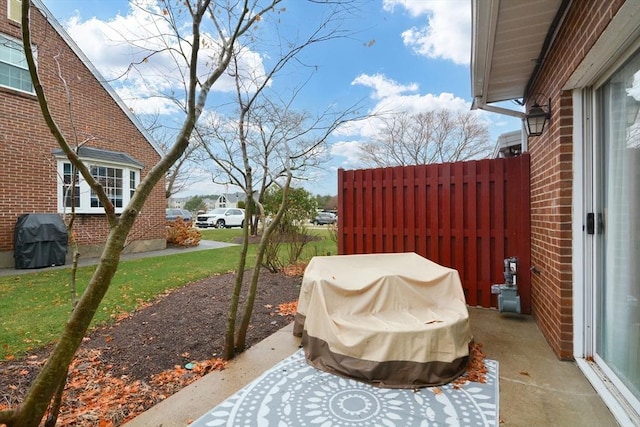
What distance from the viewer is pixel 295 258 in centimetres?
770

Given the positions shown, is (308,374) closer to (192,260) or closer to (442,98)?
(192,260)

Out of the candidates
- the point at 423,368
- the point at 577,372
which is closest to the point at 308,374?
the point at 423,368

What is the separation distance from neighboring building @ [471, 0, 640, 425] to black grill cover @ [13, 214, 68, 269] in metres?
9.24

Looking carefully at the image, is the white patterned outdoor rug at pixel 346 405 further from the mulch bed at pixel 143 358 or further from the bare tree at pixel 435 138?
the bare tree at pixel 435 138

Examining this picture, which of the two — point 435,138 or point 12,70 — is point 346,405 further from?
point 435,138

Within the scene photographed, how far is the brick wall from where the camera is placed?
2238 mm

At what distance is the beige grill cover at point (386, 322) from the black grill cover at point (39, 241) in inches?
298

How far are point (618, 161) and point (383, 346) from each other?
197 centimetres

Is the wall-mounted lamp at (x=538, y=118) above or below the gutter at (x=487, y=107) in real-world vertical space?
below

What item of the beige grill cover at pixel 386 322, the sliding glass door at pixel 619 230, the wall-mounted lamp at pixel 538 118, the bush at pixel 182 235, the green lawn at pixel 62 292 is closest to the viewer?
the sliding glass door at pixel 619 230

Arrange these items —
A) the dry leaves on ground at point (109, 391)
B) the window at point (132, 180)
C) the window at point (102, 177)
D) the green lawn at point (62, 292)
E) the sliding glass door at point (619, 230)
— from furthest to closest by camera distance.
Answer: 1. the window at point (132, 180)
2. the window at point (102, 177)
3. the green lawn at point (62, 292)
4. the dry leaves on ground at point (109, 391)
5. the sliding glass door at point (619, 230)

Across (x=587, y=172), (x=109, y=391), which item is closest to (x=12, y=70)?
(x=109, y=391)

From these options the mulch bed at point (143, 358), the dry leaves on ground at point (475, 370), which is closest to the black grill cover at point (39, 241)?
the mulch bed at point (143, 358)

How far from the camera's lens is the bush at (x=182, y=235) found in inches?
461
